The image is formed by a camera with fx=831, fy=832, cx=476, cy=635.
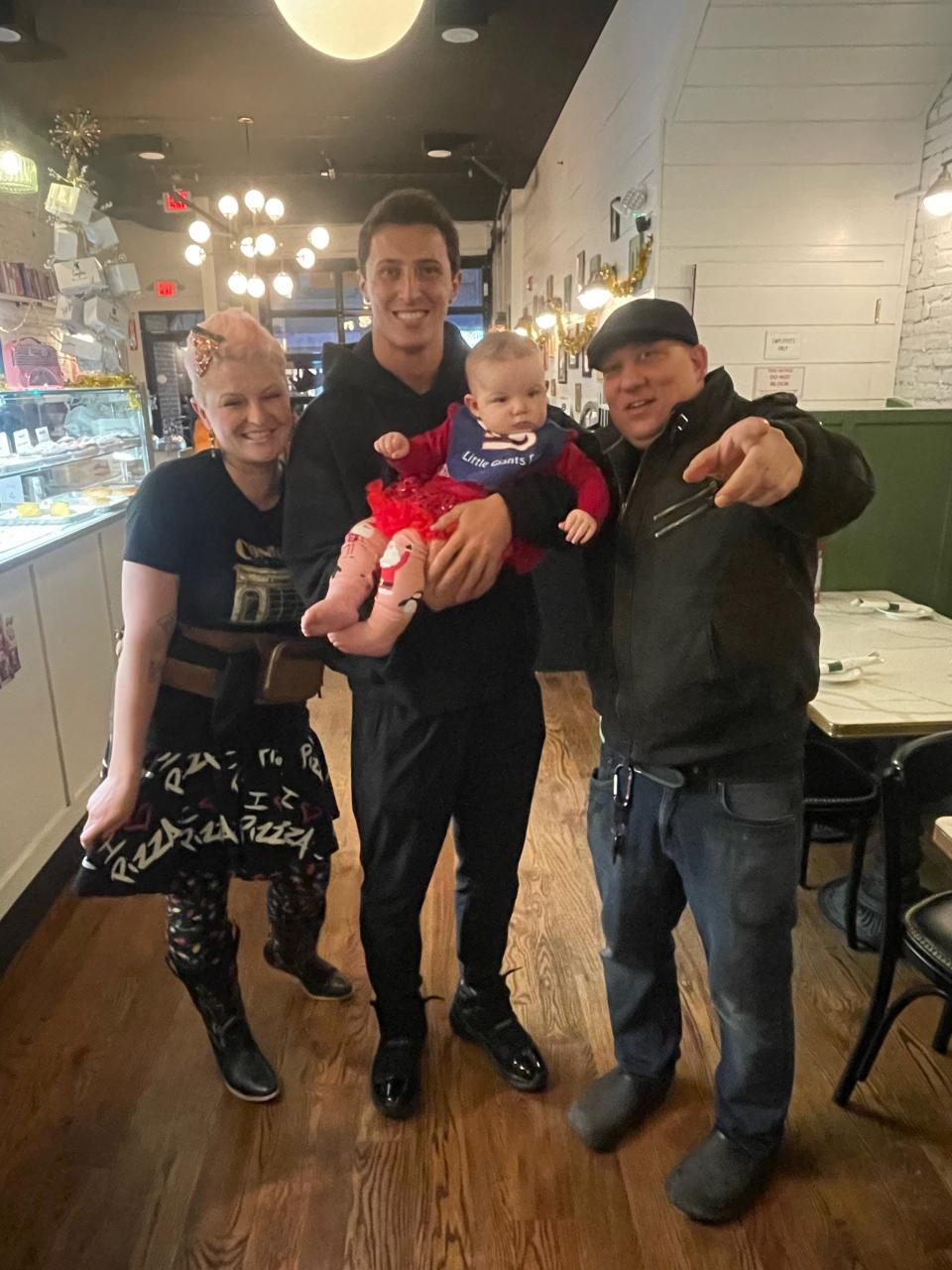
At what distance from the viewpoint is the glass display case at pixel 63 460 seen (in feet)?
9.25

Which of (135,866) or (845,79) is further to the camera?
(845,79)

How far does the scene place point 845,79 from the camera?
10.6 feet

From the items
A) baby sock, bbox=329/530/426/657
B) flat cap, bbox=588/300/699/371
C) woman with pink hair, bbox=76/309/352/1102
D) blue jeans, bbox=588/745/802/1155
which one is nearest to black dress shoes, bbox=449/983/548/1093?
blue jeans, bbox=588/745/802/1155

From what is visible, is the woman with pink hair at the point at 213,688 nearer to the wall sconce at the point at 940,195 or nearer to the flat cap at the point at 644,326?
the flat cap at the point at 644,326

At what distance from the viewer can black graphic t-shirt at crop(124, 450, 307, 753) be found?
1.40 meters

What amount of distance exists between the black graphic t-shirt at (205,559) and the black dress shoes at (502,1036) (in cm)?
81

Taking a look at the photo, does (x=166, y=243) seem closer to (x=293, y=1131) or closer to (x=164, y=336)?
(x=164, y=336)

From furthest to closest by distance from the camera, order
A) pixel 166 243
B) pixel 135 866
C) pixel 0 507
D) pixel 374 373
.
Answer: pixel 166 243, pixel 0 507, pixel 135 866, pixel 374 373

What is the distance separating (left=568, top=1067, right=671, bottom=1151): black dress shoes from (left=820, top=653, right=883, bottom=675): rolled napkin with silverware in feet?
3.36

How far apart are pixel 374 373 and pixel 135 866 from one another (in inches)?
38.6

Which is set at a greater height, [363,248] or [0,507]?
[363,248]

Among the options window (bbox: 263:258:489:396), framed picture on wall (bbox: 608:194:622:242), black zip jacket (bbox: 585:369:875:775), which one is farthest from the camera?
window (bbox: 263:258:489:396)

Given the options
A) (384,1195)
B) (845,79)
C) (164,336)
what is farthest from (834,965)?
(164,336)

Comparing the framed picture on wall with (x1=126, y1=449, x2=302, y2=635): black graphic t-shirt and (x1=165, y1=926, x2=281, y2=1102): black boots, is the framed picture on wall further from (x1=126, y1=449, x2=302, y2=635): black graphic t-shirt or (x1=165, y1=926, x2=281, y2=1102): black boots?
(x1=165, y1=926, x2=281, y2=1102): black boots
